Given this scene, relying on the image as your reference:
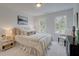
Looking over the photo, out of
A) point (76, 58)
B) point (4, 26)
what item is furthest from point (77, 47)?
point (4, 26)

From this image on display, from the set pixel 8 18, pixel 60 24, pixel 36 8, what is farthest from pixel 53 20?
pixel 8 18

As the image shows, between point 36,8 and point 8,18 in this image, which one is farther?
point 8,18

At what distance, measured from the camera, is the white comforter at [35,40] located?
7.54 ft

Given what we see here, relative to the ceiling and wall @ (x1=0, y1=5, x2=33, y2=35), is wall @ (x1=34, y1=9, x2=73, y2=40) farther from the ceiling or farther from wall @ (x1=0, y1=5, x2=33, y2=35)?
wall @ (x1=0, y1=5, x2=33, y2=35)

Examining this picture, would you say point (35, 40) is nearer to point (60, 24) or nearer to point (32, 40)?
point (32, 40)

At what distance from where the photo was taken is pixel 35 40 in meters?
2.38

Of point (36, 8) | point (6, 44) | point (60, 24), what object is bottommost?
point (6, 44)

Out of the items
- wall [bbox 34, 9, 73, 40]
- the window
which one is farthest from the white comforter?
the window

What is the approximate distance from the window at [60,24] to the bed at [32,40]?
10.8 inches

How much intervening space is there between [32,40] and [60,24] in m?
0.77

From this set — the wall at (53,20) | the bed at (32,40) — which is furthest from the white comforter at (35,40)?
the wall at (53,20)

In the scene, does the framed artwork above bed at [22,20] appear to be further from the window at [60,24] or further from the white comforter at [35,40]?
the window at [60,24]

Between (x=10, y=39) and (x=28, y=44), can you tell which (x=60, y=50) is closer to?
(x=28, y=44)

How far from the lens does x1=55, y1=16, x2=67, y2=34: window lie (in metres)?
2.22
